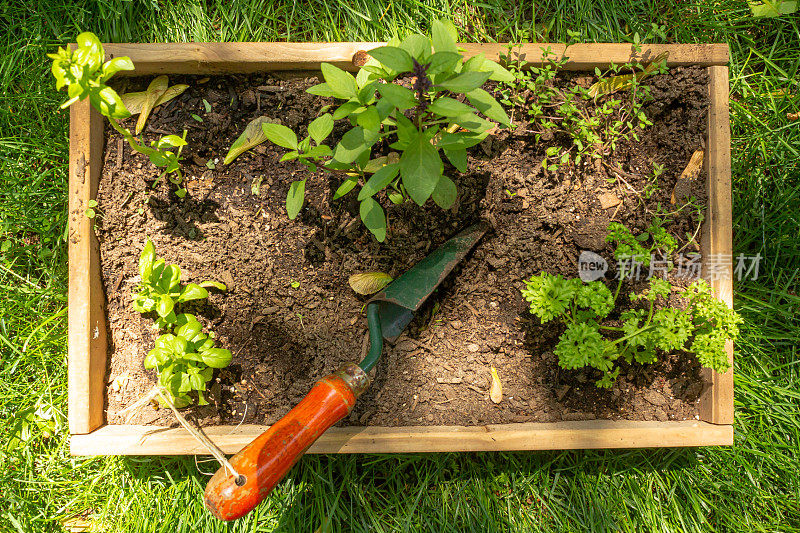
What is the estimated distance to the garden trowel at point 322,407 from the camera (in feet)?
4.75

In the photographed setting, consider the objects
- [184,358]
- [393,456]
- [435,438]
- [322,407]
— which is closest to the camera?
[322,407]

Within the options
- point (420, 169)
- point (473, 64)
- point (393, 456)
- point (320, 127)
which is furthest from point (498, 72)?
point (393, 456)

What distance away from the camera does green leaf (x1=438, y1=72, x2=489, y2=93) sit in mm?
1286

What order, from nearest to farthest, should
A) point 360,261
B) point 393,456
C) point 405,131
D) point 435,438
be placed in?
point 405,131 < point 435,438 < point 360,261 < point 393,456

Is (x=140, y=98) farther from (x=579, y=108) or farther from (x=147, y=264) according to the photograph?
(x=579, y=108)

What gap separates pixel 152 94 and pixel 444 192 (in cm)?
108

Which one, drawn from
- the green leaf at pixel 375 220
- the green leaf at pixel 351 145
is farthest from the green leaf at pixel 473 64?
the green leaf at pixel 375 220

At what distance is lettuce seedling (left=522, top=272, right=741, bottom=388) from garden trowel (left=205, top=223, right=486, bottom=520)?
1.04ft

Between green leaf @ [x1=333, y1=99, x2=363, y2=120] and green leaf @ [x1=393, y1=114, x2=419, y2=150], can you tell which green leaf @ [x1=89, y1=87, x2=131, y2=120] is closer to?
green leaf @ [x1=333, y1=99, x2=363, y2=120]

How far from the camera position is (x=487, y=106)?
4.82 ft

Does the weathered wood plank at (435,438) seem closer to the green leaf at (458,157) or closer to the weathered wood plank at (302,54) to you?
the green leaf at (458,157)

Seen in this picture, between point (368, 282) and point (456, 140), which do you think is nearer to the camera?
point (456, 140)

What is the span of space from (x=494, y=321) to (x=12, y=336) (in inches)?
75.2

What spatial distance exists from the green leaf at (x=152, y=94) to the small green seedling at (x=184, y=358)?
72cm
